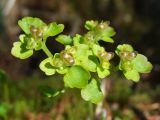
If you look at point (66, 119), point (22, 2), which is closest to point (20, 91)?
point (66, 119)

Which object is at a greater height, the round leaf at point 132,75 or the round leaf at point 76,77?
the round leaf at point 76,77

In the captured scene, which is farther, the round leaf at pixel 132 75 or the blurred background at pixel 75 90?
A: the blurred background at pixel 75 90

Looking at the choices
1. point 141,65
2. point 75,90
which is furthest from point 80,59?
point 75,90

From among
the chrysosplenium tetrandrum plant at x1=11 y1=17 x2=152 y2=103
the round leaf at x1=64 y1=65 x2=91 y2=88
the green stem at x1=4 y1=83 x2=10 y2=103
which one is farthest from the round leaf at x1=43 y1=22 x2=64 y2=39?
the green stem at x1=4 y1=83 x2=10 y2=103

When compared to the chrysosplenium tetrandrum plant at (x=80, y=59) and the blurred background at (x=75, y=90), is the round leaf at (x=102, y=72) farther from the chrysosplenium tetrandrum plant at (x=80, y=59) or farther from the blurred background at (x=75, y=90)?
the blurred background at (x=75, y=90)

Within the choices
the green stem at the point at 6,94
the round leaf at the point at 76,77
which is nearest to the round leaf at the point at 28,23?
the round leaf at the point at 76,77

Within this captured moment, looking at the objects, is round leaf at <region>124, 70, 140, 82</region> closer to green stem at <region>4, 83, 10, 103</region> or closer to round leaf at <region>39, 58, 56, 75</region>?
round leaf at <region>39, 58, 56, 75</region>
